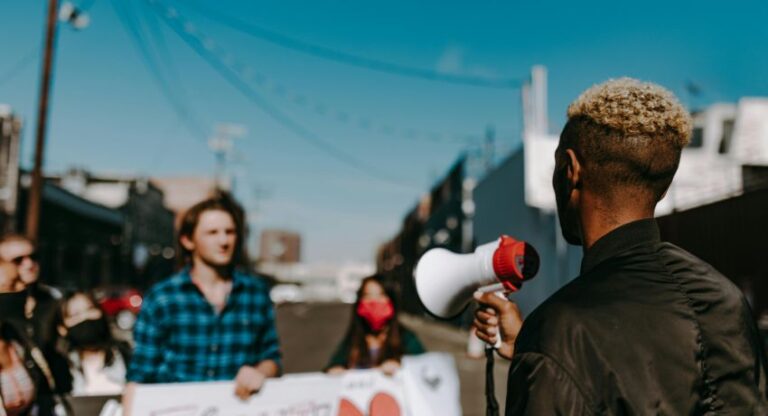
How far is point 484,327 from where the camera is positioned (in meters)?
1.71

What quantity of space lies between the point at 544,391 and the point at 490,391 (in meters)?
0.51

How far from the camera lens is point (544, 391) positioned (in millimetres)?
1148

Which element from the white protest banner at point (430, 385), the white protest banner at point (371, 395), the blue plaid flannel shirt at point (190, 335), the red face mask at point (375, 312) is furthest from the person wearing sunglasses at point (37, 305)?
the white protest banner at point (430, 385)

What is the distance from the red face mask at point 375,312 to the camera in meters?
4.01

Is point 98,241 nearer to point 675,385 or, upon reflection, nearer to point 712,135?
point 712,135

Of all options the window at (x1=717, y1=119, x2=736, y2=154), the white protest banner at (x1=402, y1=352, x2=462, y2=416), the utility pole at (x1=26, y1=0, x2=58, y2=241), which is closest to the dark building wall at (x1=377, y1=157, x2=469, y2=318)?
the utility pole at (x1=26, y1=0, x2=58, y2=241)

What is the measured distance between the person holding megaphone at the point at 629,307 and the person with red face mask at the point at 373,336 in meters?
2.59

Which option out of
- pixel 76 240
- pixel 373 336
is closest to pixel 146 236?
pixel 76 240

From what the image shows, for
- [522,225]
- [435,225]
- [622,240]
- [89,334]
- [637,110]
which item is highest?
[435,225]

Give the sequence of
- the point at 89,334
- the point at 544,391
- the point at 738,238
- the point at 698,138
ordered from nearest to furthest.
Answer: the point at 544,391
the point at 89,334
the point at 738,238
the point at 698,138

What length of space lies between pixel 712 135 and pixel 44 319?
26986 millimetres

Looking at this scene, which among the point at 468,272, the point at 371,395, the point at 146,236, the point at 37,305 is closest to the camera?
the point at 468,272

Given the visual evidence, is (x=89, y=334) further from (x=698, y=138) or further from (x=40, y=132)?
(x=698, y=138)

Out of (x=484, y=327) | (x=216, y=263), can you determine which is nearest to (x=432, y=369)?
(x=216, y=263)
